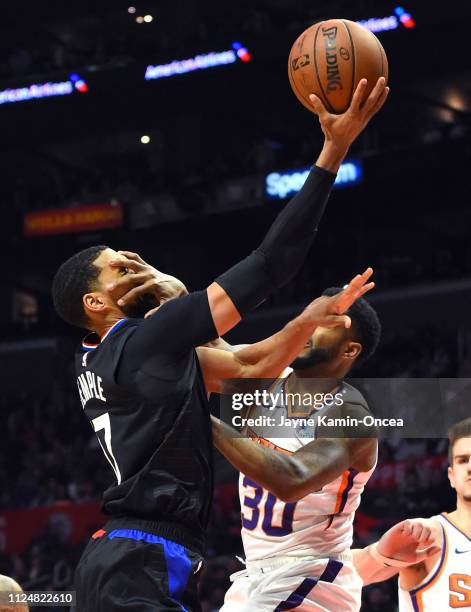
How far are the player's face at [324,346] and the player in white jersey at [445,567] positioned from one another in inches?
36.7

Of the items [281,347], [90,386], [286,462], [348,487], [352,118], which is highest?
[352,118]

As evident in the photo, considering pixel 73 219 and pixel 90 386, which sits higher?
pixel 73 219

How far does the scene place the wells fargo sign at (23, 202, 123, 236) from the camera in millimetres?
22188

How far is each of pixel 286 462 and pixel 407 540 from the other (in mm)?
1047

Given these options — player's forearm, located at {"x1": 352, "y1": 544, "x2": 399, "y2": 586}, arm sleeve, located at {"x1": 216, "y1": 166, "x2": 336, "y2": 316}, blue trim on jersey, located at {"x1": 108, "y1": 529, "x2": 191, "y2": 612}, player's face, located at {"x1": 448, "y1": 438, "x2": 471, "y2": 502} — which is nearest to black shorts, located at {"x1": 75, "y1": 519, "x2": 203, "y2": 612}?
blue trim on jersey, located at {"x1": 108, "y1": 529, "x2": 191, "y2": 612}

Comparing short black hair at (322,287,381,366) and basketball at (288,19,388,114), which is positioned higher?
basketball at (288,19,388,114)

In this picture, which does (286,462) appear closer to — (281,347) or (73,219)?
(281,347)

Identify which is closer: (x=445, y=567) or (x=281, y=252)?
(x=281, y=252)

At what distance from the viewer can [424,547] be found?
467 cm

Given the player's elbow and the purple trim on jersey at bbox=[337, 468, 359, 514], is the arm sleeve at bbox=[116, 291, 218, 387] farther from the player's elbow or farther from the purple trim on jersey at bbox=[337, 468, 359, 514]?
the purple trim on jersey at bbox=[337, 468, 359, 514]

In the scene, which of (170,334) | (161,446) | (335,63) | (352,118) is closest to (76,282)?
(170,334)

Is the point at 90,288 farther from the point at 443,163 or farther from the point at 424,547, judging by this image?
the point at 443,163

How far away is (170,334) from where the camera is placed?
10.3ft

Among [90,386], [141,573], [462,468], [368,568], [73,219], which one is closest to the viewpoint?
[141,573]
